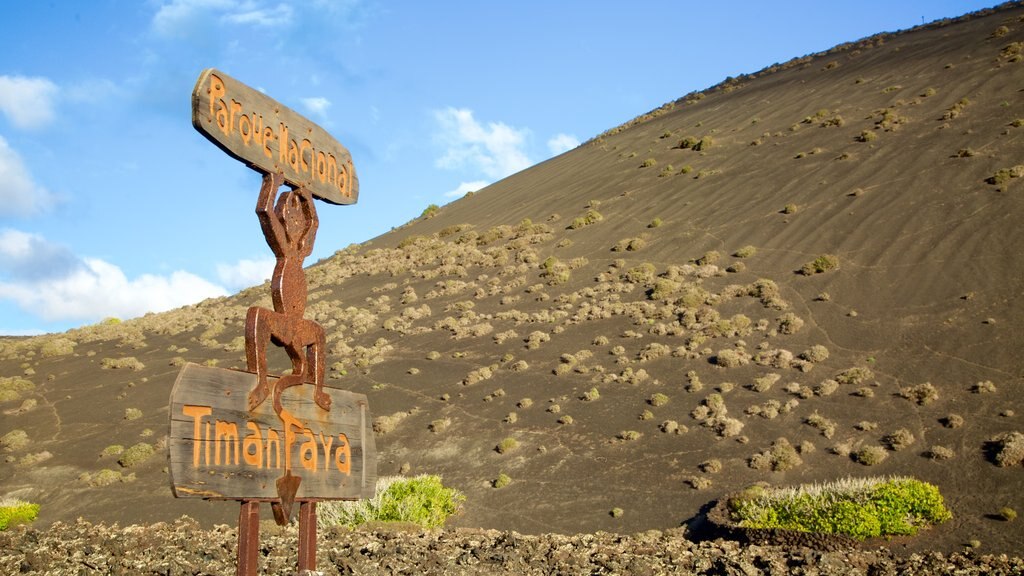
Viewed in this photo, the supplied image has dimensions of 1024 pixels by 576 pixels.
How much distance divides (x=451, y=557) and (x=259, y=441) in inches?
198

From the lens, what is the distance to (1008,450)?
13586mm

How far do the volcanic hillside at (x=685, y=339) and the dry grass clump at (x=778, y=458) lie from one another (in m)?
0.04

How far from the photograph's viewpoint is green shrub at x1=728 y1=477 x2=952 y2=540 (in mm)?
10742

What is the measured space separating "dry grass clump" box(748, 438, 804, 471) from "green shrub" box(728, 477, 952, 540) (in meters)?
3.00

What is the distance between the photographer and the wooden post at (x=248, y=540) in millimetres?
3602

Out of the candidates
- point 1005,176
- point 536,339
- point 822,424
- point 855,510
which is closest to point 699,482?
point 822,424

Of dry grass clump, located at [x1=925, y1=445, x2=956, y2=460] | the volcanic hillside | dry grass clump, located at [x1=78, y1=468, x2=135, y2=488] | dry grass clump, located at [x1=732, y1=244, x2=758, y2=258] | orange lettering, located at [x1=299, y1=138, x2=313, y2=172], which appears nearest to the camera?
orange lettering, located at [x1=299, y1=138, x2=313, y2=172]

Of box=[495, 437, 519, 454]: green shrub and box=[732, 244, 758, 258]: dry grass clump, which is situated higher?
box=[732, 244, 758, 258]: dry grass clump

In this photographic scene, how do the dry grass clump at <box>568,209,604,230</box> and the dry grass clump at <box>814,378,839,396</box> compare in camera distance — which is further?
the dry grass clump at <box>568,209,604,230</box>

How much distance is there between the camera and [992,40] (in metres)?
38.8

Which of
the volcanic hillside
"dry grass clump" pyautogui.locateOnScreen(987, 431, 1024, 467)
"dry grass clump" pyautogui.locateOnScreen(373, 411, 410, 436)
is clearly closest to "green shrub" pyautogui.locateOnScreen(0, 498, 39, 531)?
the volcanic hillside

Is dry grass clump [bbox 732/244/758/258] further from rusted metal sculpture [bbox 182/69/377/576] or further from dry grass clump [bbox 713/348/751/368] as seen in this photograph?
rusted metal sculpture [bbox 182/69/377/576]

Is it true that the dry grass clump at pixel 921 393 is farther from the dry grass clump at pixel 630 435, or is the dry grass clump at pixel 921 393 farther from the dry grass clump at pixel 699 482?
the dry grass clump at pixel 630 435

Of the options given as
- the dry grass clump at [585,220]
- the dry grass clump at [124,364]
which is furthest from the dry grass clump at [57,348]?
the dry grass clump at [585,220]
